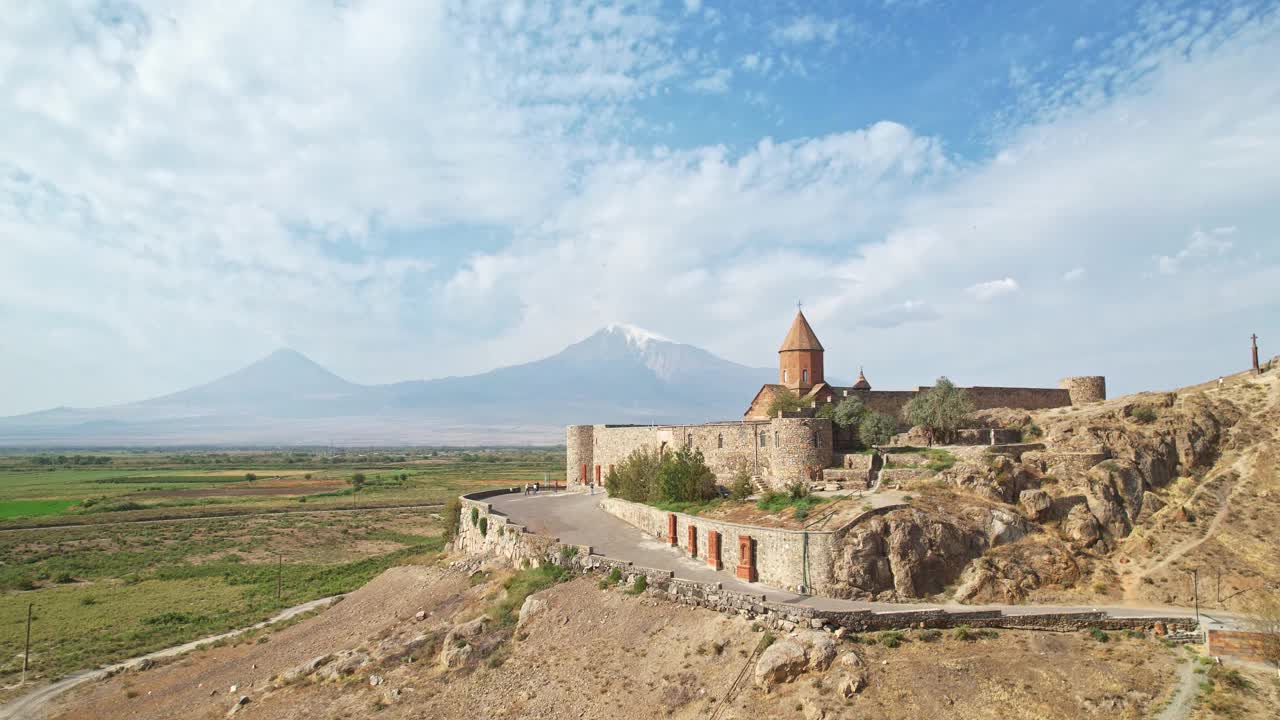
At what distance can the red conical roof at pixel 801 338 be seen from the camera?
127 ft

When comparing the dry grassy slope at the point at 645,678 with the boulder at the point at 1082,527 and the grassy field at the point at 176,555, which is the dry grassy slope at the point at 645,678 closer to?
the boulder at the point at 1082,527

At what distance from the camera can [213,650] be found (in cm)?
3058

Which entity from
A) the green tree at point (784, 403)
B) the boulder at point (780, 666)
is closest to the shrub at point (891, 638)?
the boulder at point (780, 666)

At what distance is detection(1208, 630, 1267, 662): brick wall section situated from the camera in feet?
59.4

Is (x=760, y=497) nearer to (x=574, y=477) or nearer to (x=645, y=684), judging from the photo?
(x=645, y=684)

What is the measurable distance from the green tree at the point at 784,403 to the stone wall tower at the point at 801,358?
1.10 m

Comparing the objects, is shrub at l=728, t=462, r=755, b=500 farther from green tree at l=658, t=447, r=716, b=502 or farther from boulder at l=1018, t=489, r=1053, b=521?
boulder at l=1018, t=489, r=1053, b=521

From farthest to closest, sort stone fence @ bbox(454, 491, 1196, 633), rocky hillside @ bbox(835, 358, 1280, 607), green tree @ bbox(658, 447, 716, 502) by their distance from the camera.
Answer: green tree @ bbox(658, 447, 716, 502)
rocky hillside @ bbox(835, 358, 1280, 607)
stone fence @ bbox(454, 491, 1196, 633)

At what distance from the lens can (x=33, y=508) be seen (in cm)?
7506

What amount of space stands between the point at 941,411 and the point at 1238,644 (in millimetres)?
13918

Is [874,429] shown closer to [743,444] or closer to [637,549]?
[743,444]

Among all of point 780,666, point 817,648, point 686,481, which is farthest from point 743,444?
point 780,666

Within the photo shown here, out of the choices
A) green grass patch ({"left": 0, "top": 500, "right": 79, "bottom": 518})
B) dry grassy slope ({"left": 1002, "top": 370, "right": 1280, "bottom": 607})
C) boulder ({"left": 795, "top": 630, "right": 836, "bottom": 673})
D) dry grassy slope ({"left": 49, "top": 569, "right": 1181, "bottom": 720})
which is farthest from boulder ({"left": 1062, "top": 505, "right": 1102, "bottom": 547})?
green grass patch ({"left": 0, "top": 500, "right": 79, "bottom": 518})

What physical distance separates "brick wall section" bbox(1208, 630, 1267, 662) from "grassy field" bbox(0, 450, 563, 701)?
3114cm
